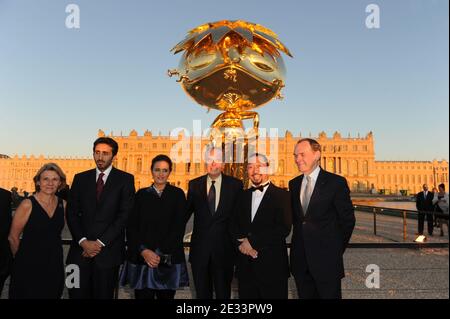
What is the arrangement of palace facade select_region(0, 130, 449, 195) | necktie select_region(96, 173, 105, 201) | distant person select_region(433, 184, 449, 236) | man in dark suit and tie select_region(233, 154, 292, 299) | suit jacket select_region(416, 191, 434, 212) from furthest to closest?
palace facade select_region(0, 130, 449, 195) → suit jacket select_region(416, 191, 434, 212) → necktie select_region(96, 173, 105, 201) → man in dark suit and tie select_region(233, 154, 292, 299) → distant person select_region(433, 184, 449, 236)

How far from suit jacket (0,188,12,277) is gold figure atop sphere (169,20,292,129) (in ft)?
5.78

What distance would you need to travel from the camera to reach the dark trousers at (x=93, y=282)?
2.48 m

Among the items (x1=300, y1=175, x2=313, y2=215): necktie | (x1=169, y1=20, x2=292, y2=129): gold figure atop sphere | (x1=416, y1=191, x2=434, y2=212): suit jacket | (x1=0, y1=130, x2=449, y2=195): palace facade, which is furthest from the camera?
(x1=0, y1=130, x2=449, y2=195): palace facade

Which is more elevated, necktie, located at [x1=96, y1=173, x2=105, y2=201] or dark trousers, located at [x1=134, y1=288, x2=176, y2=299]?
necktie, located at [x1=96, y1=173, x2=105, y2=201]

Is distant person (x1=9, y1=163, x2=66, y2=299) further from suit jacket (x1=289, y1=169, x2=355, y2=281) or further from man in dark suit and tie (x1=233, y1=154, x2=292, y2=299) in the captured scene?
suit jacket (x1=289, y1=169, x2=355, y2=281)

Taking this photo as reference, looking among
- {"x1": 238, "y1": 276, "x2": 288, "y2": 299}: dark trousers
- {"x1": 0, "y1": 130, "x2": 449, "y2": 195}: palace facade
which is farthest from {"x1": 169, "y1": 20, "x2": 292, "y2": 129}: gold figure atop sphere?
{"x1": 0, "y1": 130, "x2": 449, "y2": 195}: palace facade

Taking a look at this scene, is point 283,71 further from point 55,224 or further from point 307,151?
point 55,224

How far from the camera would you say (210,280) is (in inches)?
104

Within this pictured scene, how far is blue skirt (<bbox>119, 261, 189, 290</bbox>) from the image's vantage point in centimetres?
258

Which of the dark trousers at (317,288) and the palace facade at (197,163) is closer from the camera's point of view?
the dark trousers at (317,288)

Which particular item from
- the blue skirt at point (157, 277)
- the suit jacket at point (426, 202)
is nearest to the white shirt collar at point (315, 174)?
the blue skirt at point (157, 277)

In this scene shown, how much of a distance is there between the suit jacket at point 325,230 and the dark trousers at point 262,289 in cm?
22

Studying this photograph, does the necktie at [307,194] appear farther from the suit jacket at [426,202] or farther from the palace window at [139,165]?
the palace window at [139,165]

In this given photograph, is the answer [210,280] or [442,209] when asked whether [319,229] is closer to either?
[210,280]
